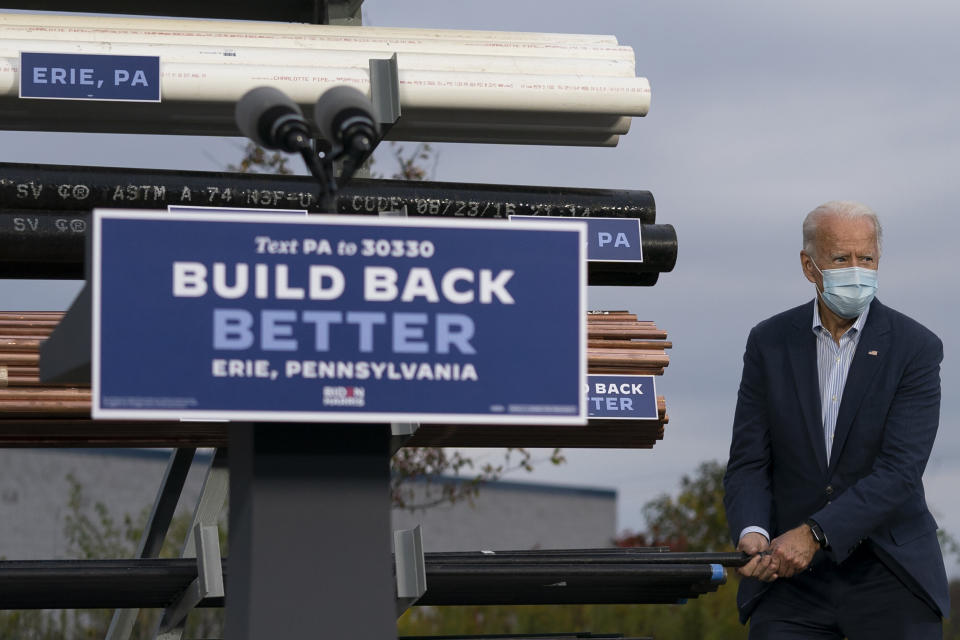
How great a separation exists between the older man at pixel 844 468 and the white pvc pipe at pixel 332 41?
1694mm

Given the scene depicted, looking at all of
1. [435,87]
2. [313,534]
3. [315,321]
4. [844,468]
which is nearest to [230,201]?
[435,87]

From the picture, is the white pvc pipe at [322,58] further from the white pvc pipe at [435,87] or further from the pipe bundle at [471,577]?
the pipe bundle at [471,577]

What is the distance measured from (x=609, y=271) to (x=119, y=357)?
3568 mm

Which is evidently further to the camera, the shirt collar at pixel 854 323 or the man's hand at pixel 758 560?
the shirt collar at pixel 854 323

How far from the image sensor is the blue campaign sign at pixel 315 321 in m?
3.37

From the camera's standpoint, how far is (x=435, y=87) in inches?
253

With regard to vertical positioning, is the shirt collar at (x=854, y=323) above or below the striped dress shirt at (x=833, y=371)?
above

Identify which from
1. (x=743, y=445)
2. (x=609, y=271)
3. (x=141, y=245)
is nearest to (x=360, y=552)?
(x=141, y=245)

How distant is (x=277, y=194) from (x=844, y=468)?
8.14 ft

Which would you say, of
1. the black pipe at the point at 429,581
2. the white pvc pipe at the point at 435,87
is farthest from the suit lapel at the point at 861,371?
the white pvc pipe at the point at 435,87

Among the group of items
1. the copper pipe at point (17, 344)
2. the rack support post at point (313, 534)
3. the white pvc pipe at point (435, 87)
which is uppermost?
the white pvc pipe at point (435, 87)

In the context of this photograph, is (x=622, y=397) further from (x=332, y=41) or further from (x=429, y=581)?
(x=332, y=41)

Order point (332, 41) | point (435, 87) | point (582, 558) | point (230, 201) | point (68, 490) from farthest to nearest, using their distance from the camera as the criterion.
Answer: point (68, 490) → point (332, 41) → point (435, 87) → point (230, 201) → point (582, 558)

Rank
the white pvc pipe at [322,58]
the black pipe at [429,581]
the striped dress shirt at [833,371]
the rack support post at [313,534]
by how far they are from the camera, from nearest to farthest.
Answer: the rack support post at [313,534] < the striped dress shirt at [833,371] < the black pipe at [429,581] < the white pvc pipe at [322,58]
